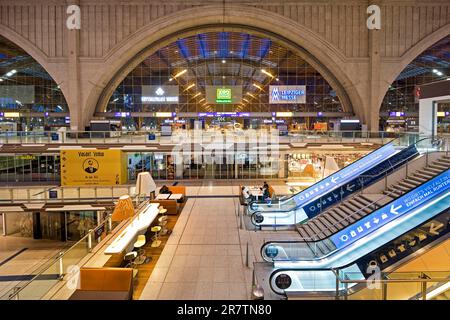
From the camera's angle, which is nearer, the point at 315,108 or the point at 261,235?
the point at 261,235

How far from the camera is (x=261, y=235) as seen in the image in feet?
41.8

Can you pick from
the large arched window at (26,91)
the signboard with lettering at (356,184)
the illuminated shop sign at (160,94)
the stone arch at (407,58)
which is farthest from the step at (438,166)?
the large arched window at (26,91)

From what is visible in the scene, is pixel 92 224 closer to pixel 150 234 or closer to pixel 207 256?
pixel 150 234

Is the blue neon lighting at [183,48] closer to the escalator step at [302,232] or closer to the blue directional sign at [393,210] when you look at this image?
the escalator step at [302,232]

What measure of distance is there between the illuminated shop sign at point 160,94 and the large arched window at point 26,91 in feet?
25.9

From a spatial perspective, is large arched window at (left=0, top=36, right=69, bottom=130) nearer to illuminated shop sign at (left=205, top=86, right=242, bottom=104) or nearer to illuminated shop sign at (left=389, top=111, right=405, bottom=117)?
illuminated shop sign at (left=205, top=86, right=242, bottom=104)

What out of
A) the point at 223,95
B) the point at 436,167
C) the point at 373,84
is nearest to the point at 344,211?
the point at 436,167

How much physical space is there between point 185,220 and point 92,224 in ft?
29.5

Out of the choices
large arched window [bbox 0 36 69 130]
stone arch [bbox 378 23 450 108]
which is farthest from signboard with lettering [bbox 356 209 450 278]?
large arched window [bbox 0 36 69 130]

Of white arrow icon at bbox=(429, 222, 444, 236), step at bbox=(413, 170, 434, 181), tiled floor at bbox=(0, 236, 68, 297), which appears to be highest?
step at bbox=(413, 170, 434, 181)

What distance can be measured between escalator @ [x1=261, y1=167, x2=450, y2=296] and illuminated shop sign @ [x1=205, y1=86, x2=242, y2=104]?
28.5m

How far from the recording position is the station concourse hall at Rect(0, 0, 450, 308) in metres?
8.34

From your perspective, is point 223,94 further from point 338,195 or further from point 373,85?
point 338,195
